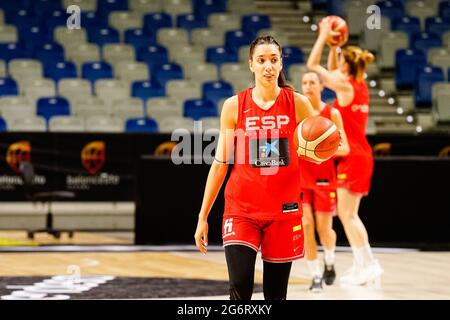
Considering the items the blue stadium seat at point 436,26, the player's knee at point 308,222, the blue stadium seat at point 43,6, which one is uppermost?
the blue stadium seat at point 43,6

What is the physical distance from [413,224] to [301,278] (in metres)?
3.37

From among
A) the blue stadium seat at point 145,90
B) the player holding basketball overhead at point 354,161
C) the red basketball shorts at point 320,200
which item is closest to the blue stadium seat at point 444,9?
the blue stadium seat at point 145,90

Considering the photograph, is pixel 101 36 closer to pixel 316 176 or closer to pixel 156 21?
pixel 156 21

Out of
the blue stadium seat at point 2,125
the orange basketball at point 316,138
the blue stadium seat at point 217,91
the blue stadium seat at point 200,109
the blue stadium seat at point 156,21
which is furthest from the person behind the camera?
the blue stadium seat at point 156,21

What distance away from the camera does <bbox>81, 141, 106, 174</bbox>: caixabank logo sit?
13.8m

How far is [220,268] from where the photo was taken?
1014 cm

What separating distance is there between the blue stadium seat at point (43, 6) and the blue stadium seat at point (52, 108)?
2.76 meters

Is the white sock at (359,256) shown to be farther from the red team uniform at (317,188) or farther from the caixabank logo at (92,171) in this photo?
the caixabank logo at (92,171)

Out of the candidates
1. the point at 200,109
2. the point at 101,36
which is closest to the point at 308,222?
the point at 200,109

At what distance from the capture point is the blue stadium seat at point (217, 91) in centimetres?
1602

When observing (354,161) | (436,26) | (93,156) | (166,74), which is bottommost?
(93,156)

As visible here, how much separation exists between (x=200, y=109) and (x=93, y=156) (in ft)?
7.23

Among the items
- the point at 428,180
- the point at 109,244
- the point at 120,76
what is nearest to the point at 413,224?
the point at 428,180

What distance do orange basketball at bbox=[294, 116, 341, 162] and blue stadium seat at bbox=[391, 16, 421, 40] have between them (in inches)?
539
